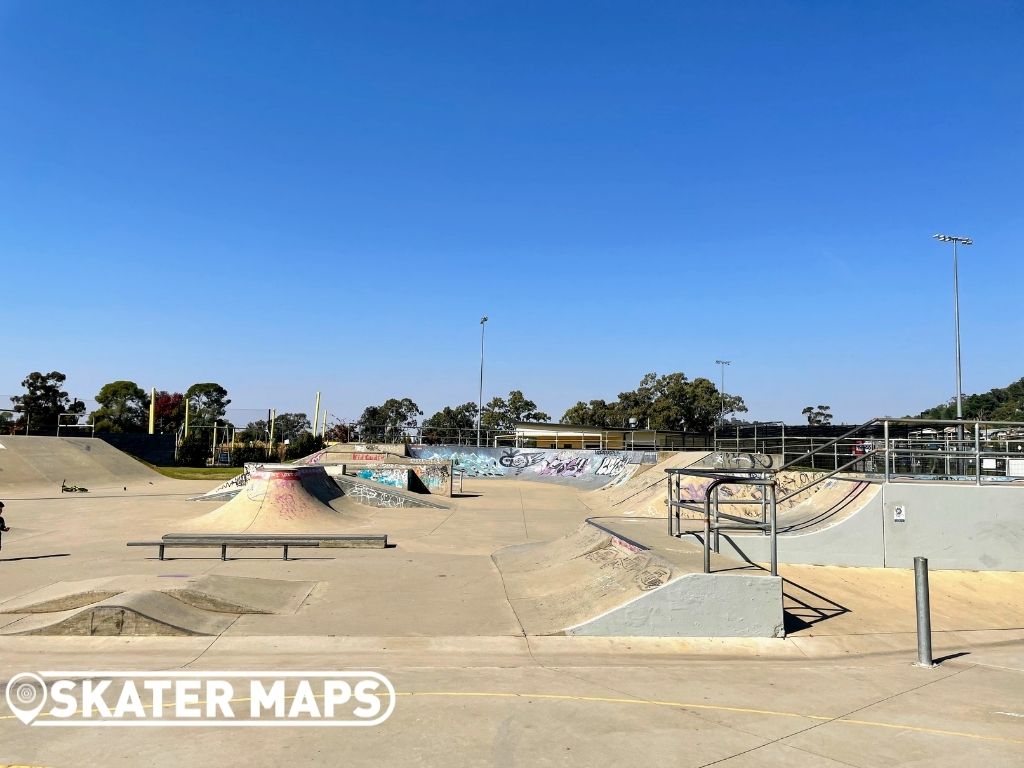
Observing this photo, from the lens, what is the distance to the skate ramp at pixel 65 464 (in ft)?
98.8

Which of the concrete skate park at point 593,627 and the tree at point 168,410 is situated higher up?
the tree at point 168,410

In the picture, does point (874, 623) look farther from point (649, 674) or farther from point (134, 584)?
point (134, 584)

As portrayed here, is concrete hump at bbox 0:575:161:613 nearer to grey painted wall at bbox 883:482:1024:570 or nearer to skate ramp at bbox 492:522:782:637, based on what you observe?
skate ramp at bbox 492:522:782:637

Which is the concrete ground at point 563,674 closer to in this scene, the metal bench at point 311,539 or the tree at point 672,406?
the metal bench at point 311,539

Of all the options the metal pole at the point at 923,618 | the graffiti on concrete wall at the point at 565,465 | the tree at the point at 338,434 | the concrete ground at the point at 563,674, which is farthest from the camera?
the tree at the point at 338,434

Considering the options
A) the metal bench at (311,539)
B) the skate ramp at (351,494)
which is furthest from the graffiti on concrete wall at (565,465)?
the metal bench at (311,539)

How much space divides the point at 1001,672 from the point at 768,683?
9.24ft

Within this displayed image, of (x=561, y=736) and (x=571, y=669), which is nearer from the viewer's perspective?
(x=561, y=736)

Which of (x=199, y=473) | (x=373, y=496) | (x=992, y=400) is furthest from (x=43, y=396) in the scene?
(x=992, y=400)

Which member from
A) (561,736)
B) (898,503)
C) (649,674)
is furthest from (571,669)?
(898,503)

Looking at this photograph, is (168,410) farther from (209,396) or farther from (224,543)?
(224,543)

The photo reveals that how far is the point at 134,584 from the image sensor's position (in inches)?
338

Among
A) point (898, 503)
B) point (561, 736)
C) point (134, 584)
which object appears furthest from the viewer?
point (898, 503)

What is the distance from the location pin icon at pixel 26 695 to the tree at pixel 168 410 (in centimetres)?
8414
